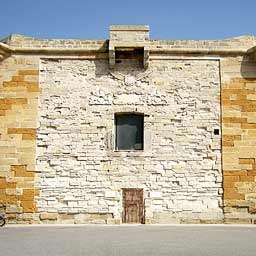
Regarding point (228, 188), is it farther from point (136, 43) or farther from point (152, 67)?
Answer: point (136, 43)

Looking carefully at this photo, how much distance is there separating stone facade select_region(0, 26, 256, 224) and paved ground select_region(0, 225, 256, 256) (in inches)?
38.0

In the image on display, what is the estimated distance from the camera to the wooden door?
1149 cm

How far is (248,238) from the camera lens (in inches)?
340

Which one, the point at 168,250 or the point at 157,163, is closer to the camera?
the point at 168,250

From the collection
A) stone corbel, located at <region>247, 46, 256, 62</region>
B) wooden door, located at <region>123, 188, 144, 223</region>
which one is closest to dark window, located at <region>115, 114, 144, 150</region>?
wooden door, located at <region>123, 188, 144, 223</region>

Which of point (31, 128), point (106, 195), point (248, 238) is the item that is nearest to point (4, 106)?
point (31, 128)

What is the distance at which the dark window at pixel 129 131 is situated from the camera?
11898 millimetres

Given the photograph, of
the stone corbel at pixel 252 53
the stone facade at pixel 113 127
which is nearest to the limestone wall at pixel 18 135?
the stone facade at pixel 113 127

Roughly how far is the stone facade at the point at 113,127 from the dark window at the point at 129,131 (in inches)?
8.2

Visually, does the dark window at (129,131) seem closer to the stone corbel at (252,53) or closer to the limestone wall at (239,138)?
the limestone wall at (239,138)

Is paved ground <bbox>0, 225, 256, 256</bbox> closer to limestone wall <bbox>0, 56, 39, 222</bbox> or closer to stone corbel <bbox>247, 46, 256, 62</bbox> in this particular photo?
limestone wall <bbox>0, 56, 39, 222</bbox>

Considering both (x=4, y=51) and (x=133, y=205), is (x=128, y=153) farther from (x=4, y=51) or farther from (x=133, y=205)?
(x=4, y=51)

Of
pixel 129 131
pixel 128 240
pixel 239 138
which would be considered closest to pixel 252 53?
pixel 239 138

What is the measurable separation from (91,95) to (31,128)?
191 centimetres
